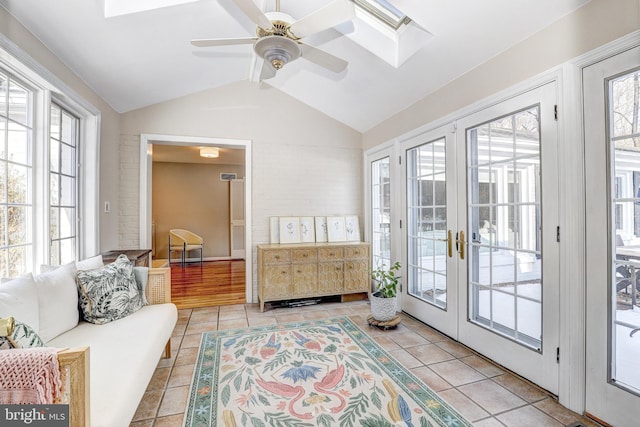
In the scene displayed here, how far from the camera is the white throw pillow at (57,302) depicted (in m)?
1.63

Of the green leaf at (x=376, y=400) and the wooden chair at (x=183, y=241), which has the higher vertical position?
the wooden chair at (x=183, y=241)

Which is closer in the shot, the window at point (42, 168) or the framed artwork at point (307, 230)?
the window at point (42, 168)

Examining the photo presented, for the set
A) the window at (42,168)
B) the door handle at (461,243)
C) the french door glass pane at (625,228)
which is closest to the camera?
the french door glass pane at (625,228)

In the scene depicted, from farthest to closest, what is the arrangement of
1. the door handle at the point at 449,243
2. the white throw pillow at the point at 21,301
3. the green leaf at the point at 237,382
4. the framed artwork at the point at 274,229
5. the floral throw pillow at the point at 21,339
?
1. the framed artwork at the point at 274,229
2. the door handle at the point at 449,243
3. the green leaf at the point at 237,382
4. the white throw pillow at the point at 21,301
5. the floral throw pillow at the point at 21,339

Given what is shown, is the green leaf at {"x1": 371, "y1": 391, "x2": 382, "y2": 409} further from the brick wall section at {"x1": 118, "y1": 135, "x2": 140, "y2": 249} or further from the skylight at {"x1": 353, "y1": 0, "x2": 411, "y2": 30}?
the brick wall section at {"x1": 118, "y1": 135, "x2": 140, "y2": 249}

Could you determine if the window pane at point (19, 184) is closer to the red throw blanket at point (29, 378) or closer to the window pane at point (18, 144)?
the window pane at point (18, 144)

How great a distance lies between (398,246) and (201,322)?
2.41 meters

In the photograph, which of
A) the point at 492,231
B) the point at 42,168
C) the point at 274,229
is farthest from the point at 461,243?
the point at 42,168

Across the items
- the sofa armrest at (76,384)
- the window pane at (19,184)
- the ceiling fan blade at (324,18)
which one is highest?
the ceiling fan blade at (324,18)

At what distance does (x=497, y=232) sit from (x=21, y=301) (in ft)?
9.97

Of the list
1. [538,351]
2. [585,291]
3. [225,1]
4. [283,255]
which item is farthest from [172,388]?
[225,1]

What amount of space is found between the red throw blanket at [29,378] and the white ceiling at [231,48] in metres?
2.03

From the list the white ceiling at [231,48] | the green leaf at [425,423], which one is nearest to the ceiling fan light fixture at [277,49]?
the white ceiling at [231,48]

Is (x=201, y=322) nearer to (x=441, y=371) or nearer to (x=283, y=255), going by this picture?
(x=283, y=255)
